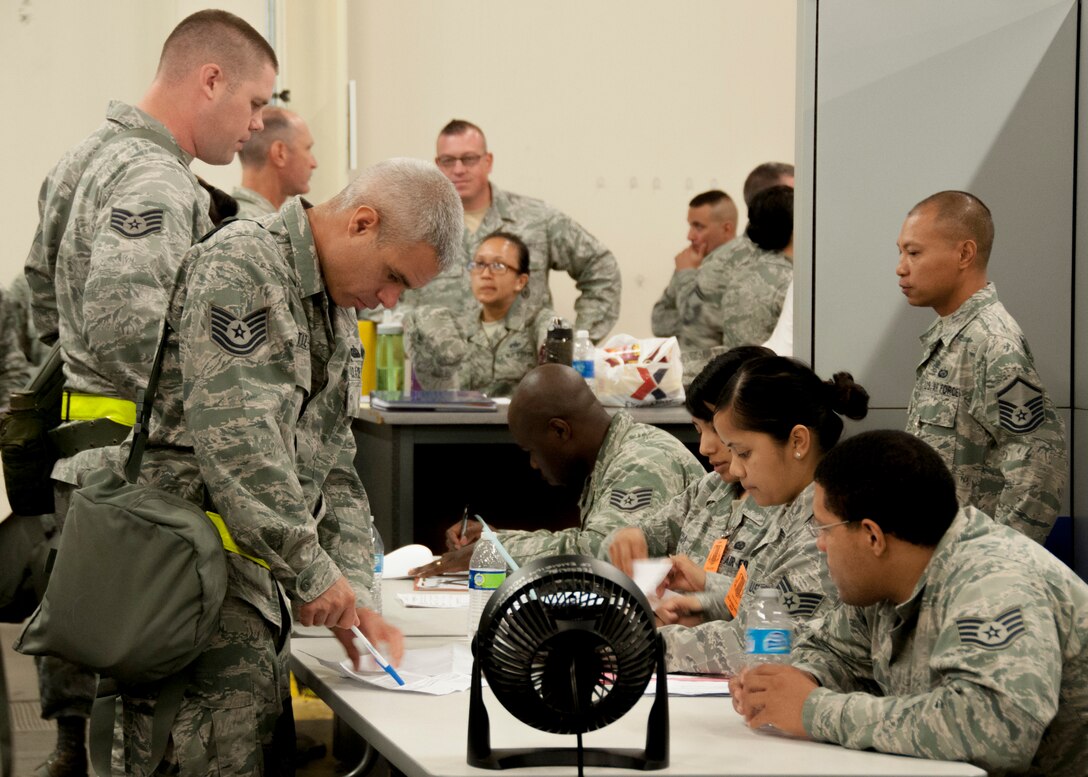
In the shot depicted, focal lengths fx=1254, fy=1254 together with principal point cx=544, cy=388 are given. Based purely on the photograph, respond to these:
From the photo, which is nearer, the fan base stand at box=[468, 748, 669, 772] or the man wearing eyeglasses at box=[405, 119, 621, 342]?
the fan base stand at box=[468, 748, 669, 772]

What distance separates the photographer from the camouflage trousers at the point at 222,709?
6.10 ft

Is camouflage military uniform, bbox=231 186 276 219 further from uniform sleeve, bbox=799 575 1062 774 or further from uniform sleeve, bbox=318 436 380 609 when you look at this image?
uniform sleeve, bbox=799 575 1062 774

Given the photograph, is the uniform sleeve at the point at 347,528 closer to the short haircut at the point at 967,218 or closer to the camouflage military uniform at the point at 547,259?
the short haircut at the point at 967,218

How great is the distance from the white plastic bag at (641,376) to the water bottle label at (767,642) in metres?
2.39

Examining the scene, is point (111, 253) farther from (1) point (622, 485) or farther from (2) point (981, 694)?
(2) point (981, 694)

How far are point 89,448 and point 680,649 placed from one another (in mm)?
1299

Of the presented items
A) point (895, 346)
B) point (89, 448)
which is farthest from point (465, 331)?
point (89, 448)

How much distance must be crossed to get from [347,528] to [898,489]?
979 millimetres

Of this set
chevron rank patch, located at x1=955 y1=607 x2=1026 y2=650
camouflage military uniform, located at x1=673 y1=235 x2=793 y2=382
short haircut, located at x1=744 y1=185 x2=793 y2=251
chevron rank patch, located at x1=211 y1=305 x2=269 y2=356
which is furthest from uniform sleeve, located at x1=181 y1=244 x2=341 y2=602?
short haircut, located at x1=744 y1=185 x2=793 y2=251

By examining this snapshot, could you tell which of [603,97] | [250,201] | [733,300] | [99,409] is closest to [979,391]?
[99,409]

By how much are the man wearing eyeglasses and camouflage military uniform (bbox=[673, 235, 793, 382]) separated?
1.30ft

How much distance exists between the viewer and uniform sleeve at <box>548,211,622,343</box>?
18.8ft

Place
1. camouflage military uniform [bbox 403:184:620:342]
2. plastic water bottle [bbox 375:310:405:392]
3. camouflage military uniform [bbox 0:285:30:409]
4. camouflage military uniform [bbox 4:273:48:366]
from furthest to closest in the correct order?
camouflage military uniform [bbox 403:184:620:342]
plastic water bottle [bbox 375:310:405:392]
camouflage military uniform [bbox 4:273:48:366]
camouflage military uniform [bbox 0:285:30:409]

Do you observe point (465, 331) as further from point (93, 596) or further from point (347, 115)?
point (93, 596)
